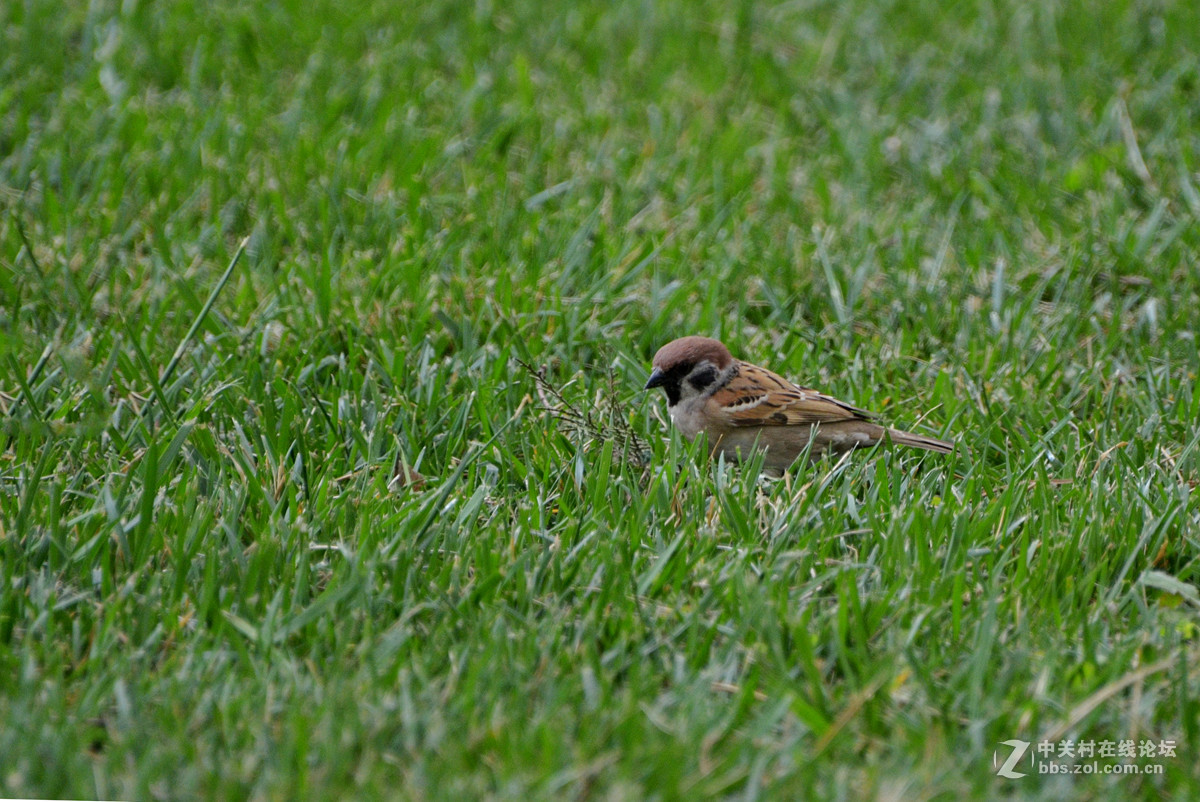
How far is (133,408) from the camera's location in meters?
4.10

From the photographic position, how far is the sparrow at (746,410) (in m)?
4.21

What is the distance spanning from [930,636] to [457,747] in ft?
3.70

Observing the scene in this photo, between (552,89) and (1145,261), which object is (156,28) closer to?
(552,89)

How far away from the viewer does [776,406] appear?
4.28 m

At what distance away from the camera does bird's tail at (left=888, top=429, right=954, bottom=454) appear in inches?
161

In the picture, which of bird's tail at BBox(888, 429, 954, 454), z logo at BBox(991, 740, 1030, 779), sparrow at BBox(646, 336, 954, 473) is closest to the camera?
z logo at BBox(991, 740, 1030, 779)

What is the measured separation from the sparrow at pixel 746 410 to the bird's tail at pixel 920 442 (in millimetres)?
40

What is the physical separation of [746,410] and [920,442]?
540 mm

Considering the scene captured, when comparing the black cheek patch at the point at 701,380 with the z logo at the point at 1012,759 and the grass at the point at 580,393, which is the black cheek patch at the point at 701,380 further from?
the z logo at the point at 1012,759

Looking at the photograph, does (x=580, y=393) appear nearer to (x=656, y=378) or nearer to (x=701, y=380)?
(x=656, y=378)
